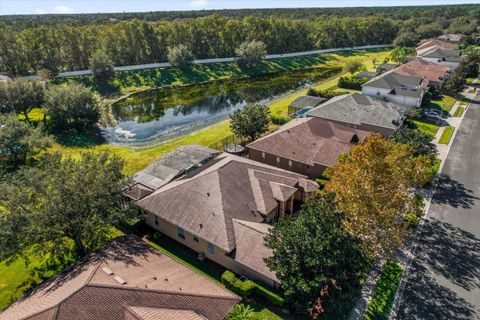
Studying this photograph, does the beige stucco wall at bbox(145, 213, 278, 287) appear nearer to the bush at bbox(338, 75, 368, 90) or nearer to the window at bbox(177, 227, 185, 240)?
the window at bbox(177, 227, 185, 240)

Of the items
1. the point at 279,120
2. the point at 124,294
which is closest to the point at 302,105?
the point at 279,120

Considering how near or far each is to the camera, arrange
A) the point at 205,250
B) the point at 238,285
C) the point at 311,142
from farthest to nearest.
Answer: the point at 311,142 → the point at 205,250 → the point at 238,285

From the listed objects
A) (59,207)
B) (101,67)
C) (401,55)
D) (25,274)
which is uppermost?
(101,67)

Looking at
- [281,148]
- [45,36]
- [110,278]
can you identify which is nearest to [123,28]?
[45,36]

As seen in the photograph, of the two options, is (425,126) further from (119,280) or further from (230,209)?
(119,280)

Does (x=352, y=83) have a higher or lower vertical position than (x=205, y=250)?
lower

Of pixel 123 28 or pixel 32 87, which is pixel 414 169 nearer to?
pixel 32 87
